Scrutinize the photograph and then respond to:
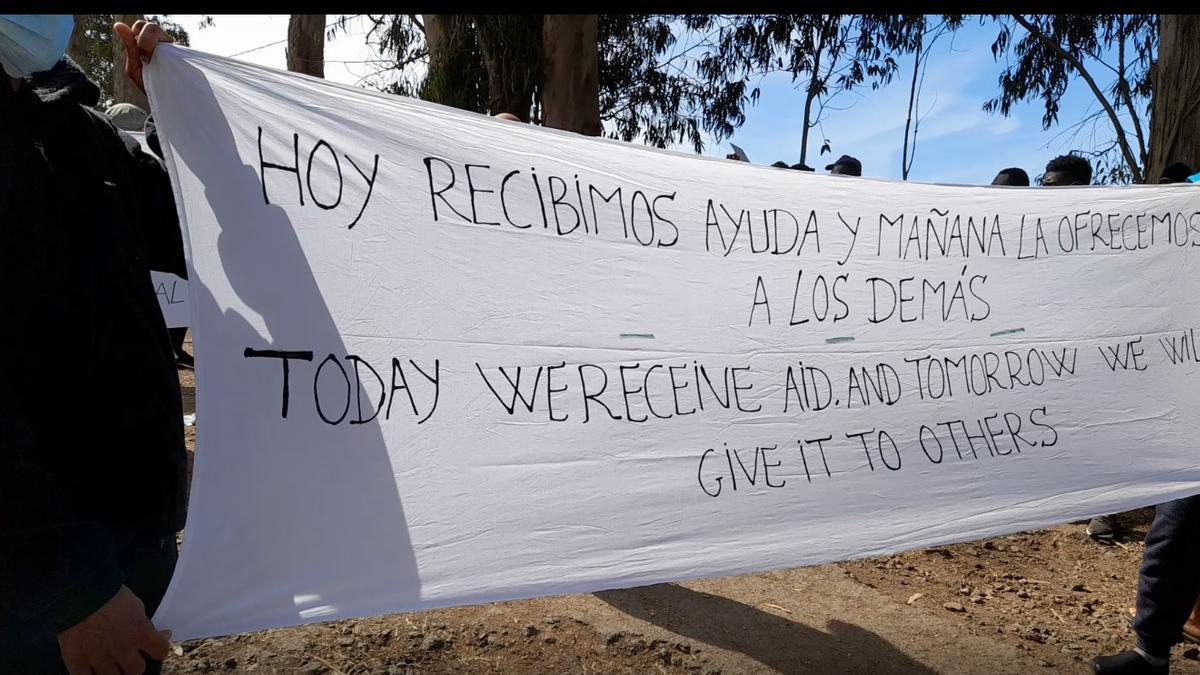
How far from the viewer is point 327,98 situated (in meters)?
1.69

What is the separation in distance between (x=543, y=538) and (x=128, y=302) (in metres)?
0.99

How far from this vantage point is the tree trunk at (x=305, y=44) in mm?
Answer: 9578

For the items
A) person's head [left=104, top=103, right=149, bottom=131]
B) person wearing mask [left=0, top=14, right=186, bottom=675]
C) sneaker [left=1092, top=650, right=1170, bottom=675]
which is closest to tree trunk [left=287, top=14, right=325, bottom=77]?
person's head [left=104, top=103, right=149, bottom=131]

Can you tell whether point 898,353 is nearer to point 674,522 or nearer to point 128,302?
point 674,522

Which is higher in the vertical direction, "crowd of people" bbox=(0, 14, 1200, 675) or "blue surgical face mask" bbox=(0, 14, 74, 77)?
"blue surgical face mask" bbox=(0, 14, 74, 77)

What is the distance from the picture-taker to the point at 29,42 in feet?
3.89

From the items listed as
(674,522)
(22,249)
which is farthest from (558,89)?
(22,249)

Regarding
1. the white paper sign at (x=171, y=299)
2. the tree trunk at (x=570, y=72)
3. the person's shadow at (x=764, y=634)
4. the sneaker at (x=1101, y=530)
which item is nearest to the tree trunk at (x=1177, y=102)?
the sneaker at (x=1101, y=530)

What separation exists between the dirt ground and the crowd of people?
122 cm

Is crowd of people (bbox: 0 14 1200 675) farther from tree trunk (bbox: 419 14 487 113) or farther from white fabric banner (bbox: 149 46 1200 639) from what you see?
tree trunk (bbox: 419 14 487 113)

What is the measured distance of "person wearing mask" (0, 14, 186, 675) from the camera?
1.05 m

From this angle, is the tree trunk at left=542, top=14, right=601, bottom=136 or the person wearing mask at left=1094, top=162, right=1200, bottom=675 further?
the tree trunk at left=542, top=14, right=601, bottom=136

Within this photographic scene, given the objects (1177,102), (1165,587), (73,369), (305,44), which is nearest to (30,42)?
(73,369)

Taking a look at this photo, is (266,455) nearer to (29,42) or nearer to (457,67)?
(29,42)
